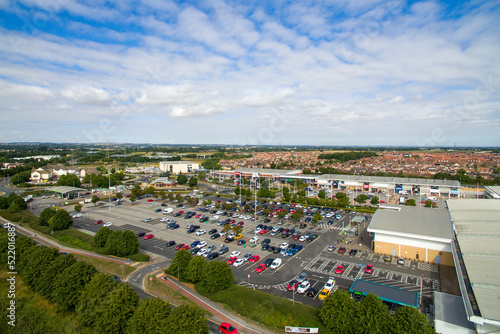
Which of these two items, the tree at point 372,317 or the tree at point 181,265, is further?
the tree at point 181,265

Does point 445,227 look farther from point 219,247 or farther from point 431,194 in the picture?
point 431,194

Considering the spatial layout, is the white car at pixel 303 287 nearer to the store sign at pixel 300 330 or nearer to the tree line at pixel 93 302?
the store sign at pixel 300 330

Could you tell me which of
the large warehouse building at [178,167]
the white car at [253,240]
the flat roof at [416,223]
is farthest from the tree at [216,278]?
the large warehouse building at [178,167]

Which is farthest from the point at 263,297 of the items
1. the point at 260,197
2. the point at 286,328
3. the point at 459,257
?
the point at 260,197

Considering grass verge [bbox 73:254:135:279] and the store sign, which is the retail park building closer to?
grass verge [bbox 73:254:135:279]

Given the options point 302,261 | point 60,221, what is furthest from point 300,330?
point 60,221

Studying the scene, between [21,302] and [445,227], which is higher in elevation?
[445,227]

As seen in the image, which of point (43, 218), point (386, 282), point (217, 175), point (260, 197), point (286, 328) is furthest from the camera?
point (217, 175)
